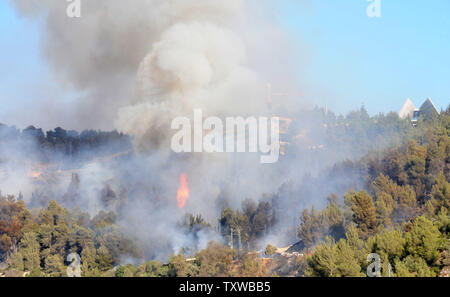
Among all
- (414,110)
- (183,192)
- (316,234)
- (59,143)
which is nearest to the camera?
(316,234)

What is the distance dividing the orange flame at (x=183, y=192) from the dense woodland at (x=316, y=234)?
6.49 metres

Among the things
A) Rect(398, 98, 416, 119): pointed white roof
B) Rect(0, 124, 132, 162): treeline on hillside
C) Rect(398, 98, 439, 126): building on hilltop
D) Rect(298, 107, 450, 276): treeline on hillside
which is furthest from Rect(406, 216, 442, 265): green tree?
Rect(398, 98, 416, 119): pointed white roof

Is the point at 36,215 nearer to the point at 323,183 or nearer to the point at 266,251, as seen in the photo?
the point at 266,251

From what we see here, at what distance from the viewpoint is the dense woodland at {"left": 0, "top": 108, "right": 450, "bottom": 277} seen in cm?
1773

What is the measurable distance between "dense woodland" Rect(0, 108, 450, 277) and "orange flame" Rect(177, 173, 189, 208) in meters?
6.49

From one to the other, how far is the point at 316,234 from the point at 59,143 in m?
32.6

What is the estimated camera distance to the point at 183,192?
4256cm

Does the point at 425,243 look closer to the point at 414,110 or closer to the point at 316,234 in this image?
the point at 316,234

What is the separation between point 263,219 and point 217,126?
72.7 feet

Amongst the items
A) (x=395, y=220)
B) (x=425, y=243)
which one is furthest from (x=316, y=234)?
(x=425, y=243)

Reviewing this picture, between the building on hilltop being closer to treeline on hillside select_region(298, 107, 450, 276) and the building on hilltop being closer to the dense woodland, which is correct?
treeline on hillside select_region(298, 107, 450, 276)

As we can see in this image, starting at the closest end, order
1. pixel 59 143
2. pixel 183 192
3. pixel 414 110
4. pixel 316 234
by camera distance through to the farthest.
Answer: pixel 316 234 < pixel 183 192 < pixel 59 143 < pixel 414 110

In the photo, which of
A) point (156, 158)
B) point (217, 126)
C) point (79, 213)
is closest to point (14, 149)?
point (156, 158)

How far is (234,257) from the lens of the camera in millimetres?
22891
